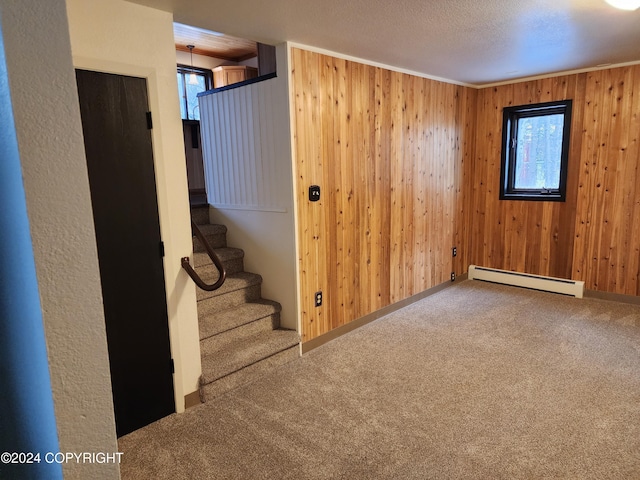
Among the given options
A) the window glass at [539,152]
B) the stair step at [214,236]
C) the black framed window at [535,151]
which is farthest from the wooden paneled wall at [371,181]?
the stair step at [214,236]

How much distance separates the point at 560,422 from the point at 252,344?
2104mm

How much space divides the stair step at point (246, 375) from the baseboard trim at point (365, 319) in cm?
21

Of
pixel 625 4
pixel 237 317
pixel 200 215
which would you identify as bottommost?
pixel 237 317

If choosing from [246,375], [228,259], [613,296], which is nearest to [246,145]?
[228,259]

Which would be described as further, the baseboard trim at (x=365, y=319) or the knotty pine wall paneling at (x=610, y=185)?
the knotty pine wall paneling at (x=610, y=185)

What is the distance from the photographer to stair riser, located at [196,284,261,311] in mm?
3271

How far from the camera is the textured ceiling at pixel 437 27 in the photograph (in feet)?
7.87

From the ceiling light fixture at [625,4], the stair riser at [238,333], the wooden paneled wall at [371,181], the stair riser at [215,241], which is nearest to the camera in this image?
the ceiling light fixture at [625,4]

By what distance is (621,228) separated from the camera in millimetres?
4387

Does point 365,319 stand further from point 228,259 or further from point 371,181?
point 228,259

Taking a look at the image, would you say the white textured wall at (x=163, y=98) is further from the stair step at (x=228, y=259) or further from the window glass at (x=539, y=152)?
the window glass at (x=539, y=152)

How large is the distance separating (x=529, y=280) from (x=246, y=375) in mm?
3764

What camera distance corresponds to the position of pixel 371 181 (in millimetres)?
3918

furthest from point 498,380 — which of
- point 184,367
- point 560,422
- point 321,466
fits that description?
point 184,367
